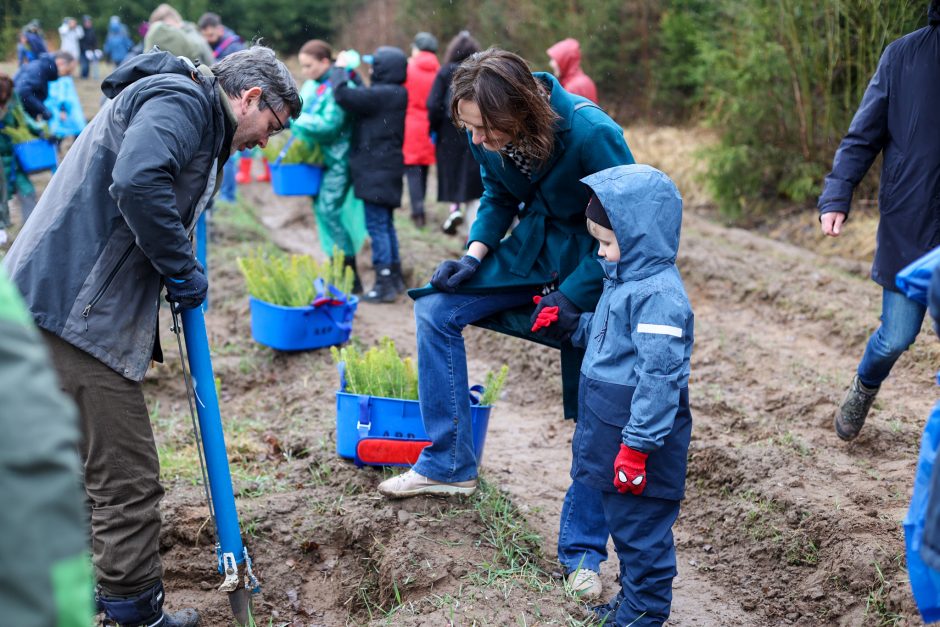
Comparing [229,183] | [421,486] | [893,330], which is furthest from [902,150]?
[229,183]

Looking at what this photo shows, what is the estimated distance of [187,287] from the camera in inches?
115

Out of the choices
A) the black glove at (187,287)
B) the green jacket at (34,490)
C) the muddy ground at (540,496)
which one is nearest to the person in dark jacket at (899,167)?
the muddy ground at (540,496)

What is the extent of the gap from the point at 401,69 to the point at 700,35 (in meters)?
6.10

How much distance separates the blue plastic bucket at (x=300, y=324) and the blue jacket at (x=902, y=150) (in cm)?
313

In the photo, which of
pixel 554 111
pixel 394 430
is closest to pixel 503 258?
pixel 554 111

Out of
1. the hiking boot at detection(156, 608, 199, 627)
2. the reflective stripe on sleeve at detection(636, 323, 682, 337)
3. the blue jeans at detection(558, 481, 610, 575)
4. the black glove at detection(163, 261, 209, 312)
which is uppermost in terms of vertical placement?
the black glove at detection(163, 261, 209, 312)

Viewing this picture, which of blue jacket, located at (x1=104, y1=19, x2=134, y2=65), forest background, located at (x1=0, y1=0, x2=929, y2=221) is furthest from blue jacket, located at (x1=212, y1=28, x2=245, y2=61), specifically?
blue jacket, located at (x1=104, y1=19, x2=134, y2=65)

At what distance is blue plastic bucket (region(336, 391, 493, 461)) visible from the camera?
12.5 ft

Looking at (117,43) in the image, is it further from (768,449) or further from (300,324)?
(768,449)

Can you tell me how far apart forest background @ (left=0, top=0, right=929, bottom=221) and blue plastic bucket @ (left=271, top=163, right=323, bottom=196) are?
3.70 meters

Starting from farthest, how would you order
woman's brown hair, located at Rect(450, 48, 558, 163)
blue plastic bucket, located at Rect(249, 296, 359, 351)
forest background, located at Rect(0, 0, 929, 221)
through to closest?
forest background, located at Rect(0, 0, 929, 221)
blue plastic bucket, located at Rect(249, 296, 359, 351)
woman's brown hair, located at Rect(450, 48, 558, 163)

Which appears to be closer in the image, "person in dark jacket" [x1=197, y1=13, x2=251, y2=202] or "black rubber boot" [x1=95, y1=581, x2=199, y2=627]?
"black rubber boot" [x1=95, y1=581, x2=199, y2=627]

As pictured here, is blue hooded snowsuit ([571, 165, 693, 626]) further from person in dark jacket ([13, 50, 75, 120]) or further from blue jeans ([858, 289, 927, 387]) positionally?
person in dark jacket ([13, 50, 75, 120])

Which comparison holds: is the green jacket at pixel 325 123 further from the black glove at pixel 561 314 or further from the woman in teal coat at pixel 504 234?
the black glove at pixel 561 314
